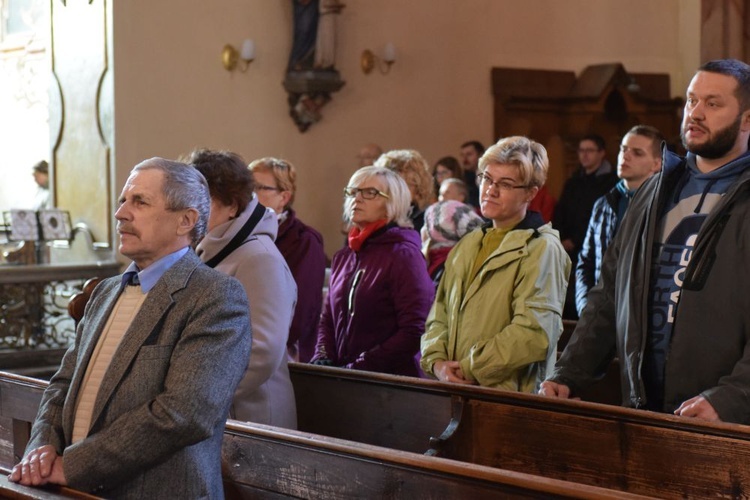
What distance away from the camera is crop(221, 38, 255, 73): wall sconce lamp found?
7715 mm

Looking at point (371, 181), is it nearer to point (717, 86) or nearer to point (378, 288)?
point (378, 288)

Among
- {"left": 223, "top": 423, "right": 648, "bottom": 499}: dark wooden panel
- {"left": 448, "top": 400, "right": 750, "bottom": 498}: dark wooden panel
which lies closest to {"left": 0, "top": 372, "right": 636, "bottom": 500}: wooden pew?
{"left": 223, "top": 423, "right": 648, "bottom": 499}: dark wooden panel

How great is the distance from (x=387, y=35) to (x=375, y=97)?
50 centimetres

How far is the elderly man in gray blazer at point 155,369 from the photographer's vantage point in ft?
6.88

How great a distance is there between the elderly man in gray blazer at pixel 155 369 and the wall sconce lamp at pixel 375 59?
6.12 metres

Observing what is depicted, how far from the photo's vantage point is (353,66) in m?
8.32

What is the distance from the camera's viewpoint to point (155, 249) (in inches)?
89.1

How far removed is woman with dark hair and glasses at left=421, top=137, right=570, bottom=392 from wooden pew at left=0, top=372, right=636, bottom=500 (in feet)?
2.42

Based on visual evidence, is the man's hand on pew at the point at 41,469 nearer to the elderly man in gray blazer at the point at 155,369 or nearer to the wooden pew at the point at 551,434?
the elderly man in gray blazer at the point at 155,369

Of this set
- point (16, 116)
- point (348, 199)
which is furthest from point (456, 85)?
point (348, 199)

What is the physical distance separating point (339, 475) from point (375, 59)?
20.6 ft

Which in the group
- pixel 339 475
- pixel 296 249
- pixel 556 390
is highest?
pixel 296 249

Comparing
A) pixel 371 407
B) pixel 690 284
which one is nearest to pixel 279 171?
pixel 371 407

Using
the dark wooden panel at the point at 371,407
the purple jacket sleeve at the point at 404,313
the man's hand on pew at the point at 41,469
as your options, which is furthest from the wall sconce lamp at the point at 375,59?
the man's hand on pew at the point at 41,469
